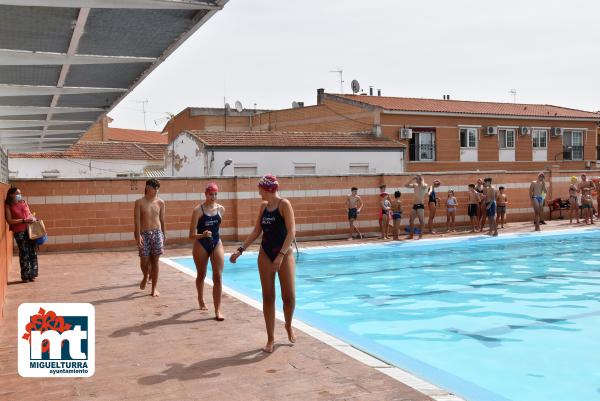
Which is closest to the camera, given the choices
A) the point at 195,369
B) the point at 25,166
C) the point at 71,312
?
the point at 195,369

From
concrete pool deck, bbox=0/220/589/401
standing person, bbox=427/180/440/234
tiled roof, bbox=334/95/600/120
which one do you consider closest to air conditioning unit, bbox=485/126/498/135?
tiled roof, bbox=334/95/600/120

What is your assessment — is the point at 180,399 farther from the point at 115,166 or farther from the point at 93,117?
the point at 115,166

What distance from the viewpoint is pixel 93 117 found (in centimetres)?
1288

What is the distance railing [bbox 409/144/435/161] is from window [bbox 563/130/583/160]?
10.9m

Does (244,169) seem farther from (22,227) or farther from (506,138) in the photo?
(22,227)

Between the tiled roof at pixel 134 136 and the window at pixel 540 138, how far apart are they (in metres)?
34.4

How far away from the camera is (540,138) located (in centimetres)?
4056

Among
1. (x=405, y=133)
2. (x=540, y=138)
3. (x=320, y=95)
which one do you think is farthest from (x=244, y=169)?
(x=540, y=138)

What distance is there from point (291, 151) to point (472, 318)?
2239 centimetres

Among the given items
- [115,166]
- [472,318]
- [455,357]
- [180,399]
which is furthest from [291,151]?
[180,399]

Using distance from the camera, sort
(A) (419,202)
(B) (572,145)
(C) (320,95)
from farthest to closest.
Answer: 1. (B) (572,145)
2. (C) (320,95)
3. (A) (419,202)

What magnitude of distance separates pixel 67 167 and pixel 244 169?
15.6 metres

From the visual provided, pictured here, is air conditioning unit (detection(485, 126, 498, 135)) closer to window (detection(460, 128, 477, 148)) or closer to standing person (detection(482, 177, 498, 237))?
window (detection(460, 128, 477, 148))

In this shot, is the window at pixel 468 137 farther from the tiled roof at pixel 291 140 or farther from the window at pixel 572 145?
the window at pixel 572 145
